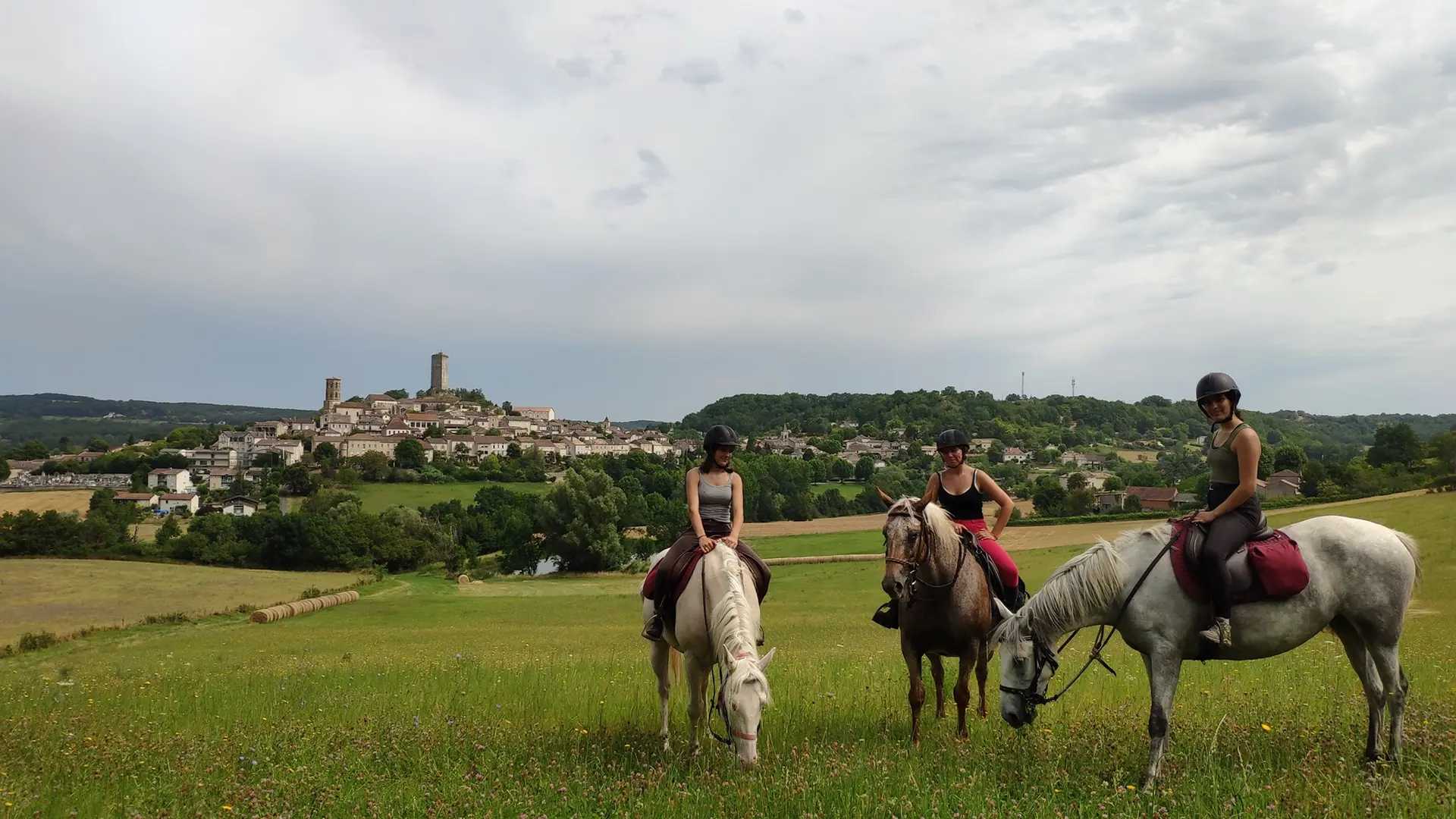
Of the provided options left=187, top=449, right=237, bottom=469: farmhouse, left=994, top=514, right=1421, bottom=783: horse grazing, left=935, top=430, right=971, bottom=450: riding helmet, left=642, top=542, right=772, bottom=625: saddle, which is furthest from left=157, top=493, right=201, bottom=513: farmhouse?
left=994, top=514, right=1421, bottom=783: horse grazing

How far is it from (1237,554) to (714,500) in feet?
13.1

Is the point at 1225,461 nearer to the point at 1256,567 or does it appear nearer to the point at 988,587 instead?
the point at 1256,567

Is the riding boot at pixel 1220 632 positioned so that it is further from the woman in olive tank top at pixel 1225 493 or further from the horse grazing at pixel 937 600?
the horse grazing at pixel 937 600

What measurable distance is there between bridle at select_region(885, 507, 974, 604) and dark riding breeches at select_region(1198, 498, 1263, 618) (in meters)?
1.96

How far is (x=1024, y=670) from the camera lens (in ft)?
20.1

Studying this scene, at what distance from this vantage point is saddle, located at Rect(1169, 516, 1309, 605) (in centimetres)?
567

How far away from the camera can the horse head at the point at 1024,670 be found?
608 centimetres

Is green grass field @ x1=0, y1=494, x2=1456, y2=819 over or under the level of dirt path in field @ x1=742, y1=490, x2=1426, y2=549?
over

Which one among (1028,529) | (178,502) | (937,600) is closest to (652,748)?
(937,600)

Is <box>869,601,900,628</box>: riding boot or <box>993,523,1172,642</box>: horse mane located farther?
<box>869,601,900,628</box>: riding boot

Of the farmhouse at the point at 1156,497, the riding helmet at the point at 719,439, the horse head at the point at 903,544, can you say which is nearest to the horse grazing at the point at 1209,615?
the horse head at the point at 903,544

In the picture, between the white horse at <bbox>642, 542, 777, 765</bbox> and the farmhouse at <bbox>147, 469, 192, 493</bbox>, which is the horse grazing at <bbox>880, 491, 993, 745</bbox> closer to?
the white horse at <bbox>642, 542, 777, 765</bbox>

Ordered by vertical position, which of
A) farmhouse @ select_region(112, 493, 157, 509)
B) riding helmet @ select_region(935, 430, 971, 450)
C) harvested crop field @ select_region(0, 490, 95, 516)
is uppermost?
riding helmet @ select_region(935, 430, 971, 450)

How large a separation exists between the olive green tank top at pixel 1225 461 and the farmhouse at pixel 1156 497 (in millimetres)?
85891
